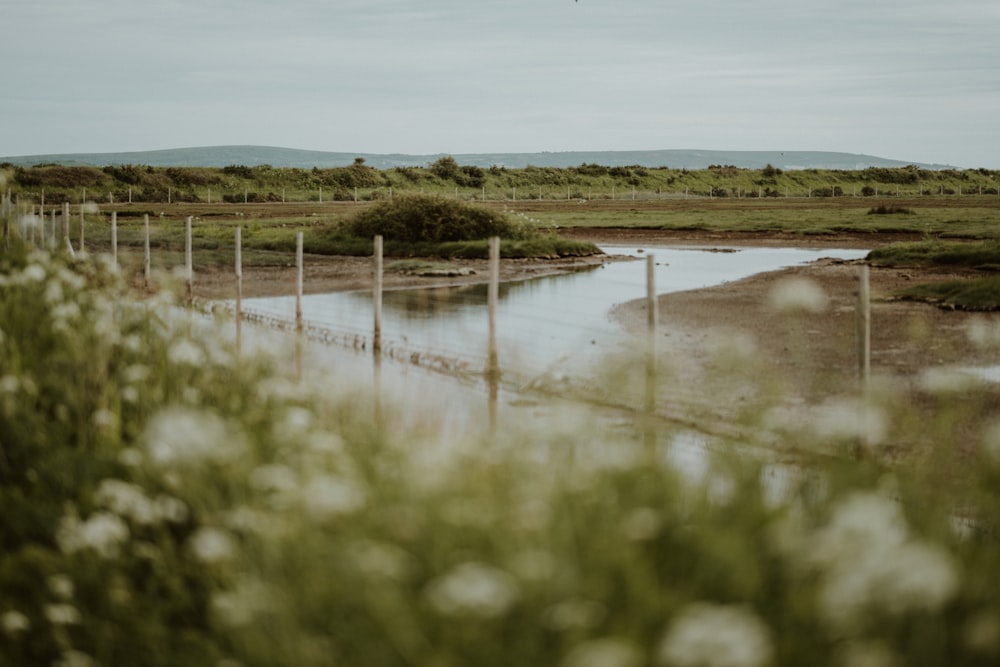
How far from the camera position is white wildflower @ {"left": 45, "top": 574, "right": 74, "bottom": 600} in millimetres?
5727

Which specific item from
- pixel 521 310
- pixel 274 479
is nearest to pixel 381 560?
pixel 274 479

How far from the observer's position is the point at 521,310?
28.8 metres

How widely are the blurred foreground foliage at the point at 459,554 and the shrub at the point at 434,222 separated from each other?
3835cm

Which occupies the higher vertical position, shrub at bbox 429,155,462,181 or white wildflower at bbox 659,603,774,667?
shrub at bbox 429,155,462,181

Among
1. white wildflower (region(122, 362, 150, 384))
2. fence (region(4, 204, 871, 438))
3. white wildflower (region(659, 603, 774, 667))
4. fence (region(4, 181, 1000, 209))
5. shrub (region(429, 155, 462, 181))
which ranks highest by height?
shrub (region(429, 155, 462, 181))

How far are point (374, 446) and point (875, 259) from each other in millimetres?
34498

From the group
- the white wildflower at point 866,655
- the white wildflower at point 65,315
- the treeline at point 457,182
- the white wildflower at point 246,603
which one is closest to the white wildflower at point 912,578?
the white wildflower at point 866,655

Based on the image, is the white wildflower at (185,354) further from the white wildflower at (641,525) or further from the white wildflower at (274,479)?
the white wildflower at (641,525)

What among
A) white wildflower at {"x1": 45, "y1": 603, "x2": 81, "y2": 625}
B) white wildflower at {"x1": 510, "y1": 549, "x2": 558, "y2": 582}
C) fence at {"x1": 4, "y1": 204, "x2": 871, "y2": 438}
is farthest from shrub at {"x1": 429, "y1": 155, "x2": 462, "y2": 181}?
white wildflower at {"x1": 510, "y1": 549, "x2": 558, "y2": 582}

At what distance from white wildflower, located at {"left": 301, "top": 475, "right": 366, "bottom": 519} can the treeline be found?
8641 centimetres

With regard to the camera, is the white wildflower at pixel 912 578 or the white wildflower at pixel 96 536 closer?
the white wildflower at pixel 912 578

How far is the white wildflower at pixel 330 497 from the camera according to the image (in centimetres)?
474

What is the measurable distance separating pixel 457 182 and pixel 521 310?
280ft

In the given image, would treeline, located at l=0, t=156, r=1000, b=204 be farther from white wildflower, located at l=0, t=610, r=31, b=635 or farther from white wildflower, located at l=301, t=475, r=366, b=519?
white wildflower, located at l=301, t=475, r=366, b=519
